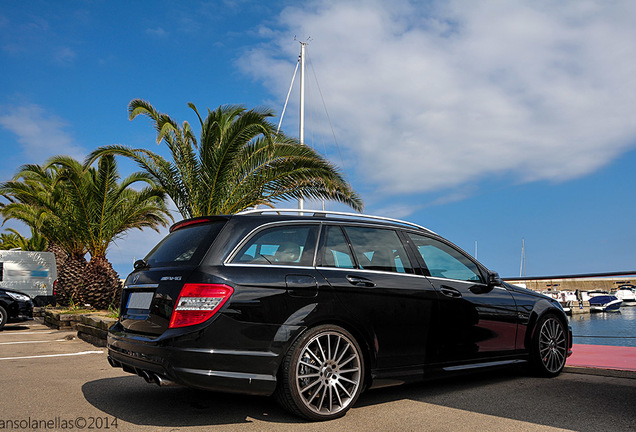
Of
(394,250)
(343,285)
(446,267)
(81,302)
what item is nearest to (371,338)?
(343,285)

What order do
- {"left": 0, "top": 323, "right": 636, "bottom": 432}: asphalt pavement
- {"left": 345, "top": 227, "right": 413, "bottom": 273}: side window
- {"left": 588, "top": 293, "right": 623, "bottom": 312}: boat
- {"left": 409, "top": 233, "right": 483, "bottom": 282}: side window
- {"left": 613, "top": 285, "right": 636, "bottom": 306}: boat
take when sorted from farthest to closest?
{"left": 613, "top": 285, "right": 636, "bottom": 306}: boat
{"left": 588, "top": 293, "right": 623, "bottom": 312}: boat
{"left": 409, "top": 233, "right": 483, "bottom": 282}: side window
{"left": 345, "top": 227, "right": 413, "bottom": 273}: side window
{"left": 0, "top": 323, "right": 636, "bottom": 432}: asphalt pavement

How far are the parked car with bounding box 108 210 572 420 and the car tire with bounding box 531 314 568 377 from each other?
0.48 metres

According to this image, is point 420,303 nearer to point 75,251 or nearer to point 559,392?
point 559,392

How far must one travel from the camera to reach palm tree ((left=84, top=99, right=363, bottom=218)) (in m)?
11.6

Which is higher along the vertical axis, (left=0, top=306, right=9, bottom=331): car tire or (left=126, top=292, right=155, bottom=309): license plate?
(left=126, top=292, right=155, bottom=309): license plate

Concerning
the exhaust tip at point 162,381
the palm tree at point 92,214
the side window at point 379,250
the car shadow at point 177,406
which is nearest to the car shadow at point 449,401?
the car shadow at point 177,406

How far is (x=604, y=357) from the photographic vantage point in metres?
7.32

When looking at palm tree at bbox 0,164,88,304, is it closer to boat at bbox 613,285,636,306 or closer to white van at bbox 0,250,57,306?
white van at bbox 0,250,57,306

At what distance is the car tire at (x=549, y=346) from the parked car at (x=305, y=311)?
483 mm

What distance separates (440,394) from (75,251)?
50.9 ft

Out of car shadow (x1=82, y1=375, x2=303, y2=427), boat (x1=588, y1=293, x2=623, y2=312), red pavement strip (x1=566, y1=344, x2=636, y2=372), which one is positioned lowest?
car shadow (x1=82, y1=375, x2=303, y2=427)

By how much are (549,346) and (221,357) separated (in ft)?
13.0

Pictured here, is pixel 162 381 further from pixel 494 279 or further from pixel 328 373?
pixel 494 279

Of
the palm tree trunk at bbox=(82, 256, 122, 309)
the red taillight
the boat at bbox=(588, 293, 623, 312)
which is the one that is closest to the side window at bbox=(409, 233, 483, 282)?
the red taillight
